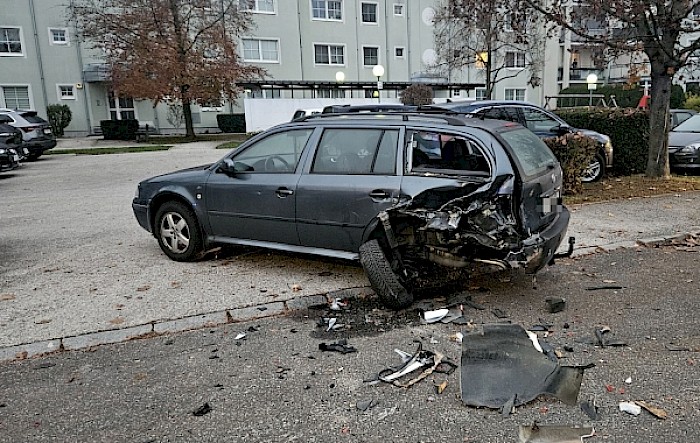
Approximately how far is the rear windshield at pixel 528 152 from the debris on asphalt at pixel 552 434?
7.75 ft

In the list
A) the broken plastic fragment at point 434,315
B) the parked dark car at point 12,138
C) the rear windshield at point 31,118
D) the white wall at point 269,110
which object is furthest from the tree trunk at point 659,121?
the white wall at point 269,110

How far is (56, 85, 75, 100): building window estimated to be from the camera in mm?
32641

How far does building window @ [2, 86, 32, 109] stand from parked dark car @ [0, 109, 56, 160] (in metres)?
14.1

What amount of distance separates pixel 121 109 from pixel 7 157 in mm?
20324

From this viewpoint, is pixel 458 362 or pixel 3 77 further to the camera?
pixel 3 77

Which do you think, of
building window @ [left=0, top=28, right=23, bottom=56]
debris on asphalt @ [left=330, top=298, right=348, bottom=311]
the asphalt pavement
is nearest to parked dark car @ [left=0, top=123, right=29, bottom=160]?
the asphalt pavement

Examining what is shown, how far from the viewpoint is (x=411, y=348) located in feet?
13.5

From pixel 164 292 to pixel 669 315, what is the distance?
4.58 m

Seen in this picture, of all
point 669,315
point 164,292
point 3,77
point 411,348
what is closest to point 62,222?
point 164,292

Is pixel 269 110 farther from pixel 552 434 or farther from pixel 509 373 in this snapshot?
pixel 552 434

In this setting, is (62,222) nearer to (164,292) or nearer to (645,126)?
(164,292)

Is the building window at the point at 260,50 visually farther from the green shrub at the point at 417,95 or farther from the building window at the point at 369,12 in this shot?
the green shrub at the point at 417,95

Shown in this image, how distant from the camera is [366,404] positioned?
11.1 feet

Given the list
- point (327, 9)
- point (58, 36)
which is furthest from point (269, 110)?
point (58, 36)
